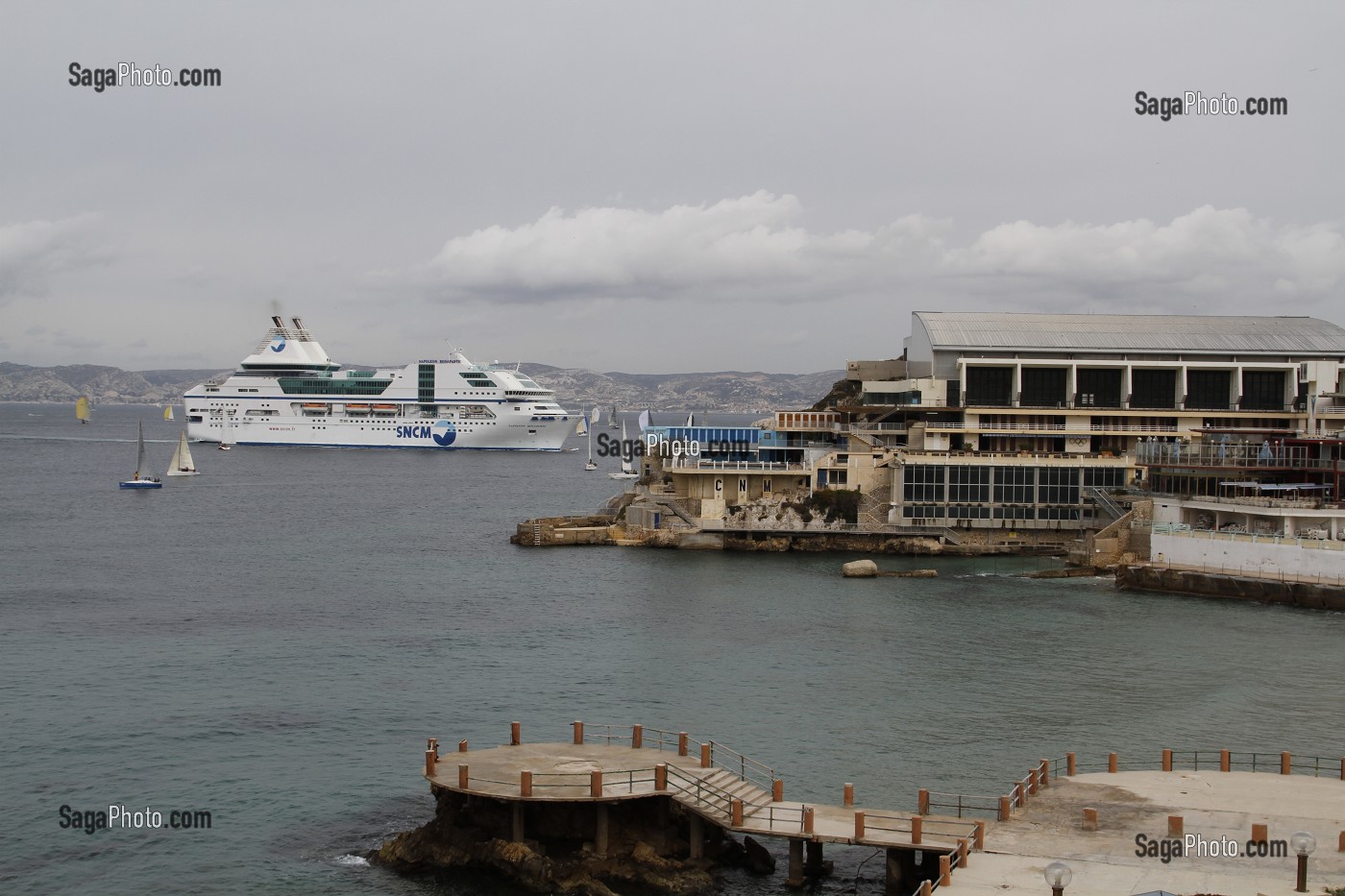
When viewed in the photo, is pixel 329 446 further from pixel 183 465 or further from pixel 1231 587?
pixel 1231 587

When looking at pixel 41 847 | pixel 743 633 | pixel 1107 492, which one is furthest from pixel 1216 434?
pixel 41 847

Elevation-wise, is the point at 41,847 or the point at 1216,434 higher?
the point at 1216,434

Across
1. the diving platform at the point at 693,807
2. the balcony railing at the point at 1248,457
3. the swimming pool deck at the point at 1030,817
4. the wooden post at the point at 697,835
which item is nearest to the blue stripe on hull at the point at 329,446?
the balcony railing at the point at 1248,457

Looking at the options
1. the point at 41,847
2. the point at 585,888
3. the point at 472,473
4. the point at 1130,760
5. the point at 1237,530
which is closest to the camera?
the point at 585,888

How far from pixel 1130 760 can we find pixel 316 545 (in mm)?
49460

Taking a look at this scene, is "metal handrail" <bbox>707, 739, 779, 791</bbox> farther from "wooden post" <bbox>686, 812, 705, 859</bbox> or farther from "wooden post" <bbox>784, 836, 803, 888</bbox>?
"wooden post" <bbox>784, 836, 803, 888</bbox>

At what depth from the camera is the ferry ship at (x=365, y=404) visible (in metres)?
156

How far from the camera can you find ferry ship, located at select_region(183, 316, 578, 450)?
15638cm

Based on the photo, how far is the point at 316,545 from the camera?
71188mm

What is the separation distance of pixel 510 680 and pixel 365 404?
4901 inches

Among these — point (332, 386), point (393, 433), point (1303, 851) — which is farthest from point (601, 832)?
point (332, 386)

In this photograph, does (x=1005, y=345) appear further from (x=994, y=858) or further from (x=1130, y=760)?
(x=994, y=858)

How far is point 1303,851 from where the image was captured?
18922 mm

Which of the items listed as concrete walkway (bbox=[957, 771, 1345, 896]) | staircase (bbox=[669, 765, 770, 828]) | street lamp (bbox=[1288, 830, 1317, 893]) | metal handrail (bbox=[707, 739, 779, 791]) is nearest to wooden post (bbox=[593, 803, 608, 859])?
staircase (bbox=[669, 765, 770, 828])
